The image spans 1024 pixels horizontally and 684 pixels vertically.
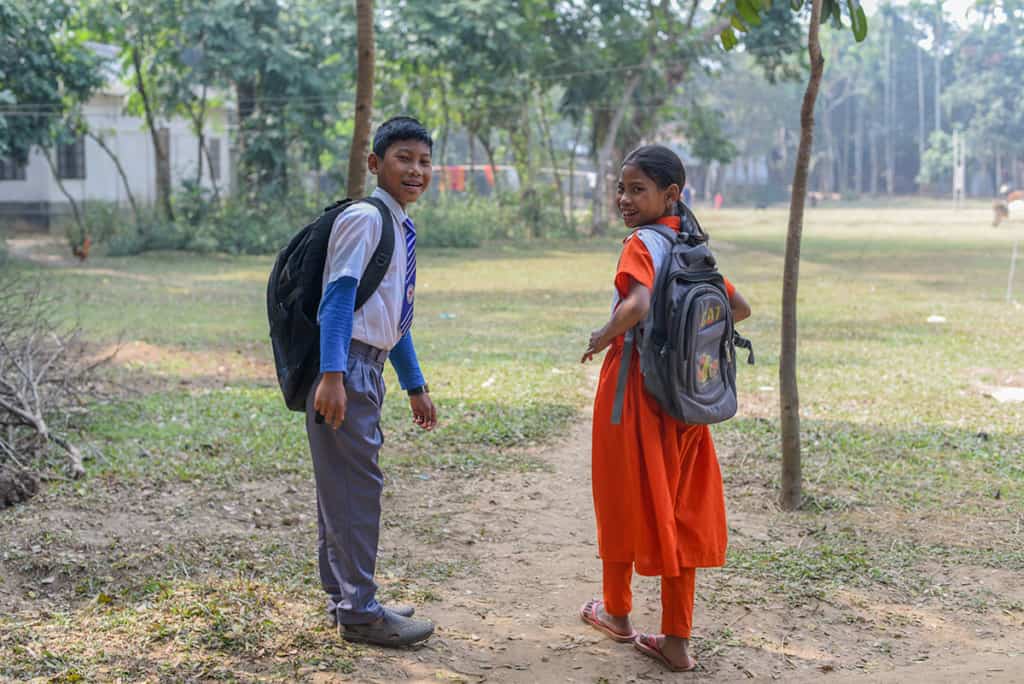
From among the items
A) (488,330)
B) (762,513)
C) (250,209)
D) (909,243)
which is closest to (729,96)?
(909,243)

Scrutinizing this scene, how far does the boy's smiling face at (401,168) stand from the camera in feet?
12.5

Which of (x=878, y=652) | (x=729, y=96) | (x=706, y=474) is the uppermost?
(x=729, y=96)

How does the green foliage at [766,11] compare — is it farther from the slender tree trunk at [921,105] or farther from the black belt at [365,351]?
the slender tree trunk at [921,105]

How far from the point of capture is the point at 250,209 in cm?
2641

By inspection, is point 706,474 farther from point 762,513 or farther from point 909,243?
point 909,243

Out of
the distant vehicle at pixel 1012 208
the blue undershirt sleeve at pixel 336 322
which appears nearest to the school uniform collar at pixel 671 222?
the blue undershirt sleeve at pixel 336 322

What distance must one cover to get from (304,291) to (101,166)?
93.7 ft

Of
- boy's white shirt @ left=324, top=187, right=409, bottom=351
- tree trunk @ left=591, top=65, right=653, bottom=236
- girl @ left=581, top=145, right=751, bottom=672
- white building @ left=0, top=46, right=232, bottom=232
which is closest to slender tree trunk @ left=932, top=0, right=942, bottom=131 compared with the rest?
tree trunk @ left=591, top=65, right=653, bottom=236

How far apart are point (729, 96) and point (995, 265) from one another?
182ft

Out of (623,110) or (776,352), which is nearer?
(776,352)

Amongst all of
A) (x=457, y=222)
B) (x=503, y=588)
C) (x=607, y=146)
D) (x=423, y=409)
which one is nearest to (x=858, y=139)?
(x=607, y=146)

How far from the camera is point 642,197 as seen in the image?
12.7 ft

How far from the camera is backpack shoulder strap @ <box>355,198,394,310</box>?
3.69 metres

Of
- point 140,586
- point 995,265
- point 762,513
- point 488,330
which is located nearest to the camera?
point 140,586
